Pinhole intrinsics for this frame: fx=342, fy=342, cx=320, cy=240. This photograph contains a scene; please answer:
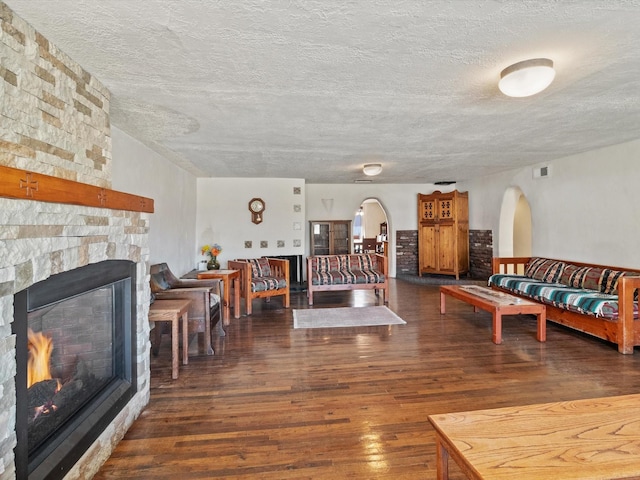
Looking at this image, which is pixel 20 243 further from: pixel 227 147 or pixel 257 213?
pixel 257 213

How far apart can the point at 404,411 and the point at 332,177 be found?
5.09 metres

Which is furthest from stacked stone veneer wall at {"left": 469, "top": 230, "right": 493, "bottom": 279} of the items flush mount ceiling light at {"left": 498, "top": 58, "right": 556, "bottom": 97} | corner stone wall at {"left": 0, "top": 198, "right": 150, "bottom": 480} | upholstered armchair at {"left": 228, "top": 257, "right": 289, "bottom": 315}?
corner stone wall at {"left": 0, "top": 198, "right": 150, "bottom": 480}

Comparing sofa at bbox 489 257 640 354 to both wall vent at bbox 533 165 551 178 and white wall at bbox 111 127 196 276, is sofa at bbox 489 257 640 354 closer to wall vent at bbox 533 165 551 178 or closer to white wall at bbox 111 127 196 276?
wall vent at bbox 533 165 551 178

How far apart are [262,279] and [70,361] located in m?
3.46

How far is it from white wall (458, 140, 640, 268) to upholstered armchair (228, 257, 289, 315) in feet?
13.7

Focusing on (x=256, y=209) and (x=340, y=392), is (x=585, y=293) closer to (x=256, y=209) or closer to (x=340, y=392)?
(x=340, y=392)

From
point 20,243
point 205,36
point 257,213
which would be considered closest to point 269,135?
point 205,36

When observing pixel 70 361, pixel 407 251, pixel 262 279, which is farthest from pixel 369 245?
pixel 70 361

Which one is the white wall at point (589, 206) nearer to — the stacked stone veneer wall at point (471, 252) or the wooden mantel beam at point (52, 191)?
the stacked stone veneer wall at point (471, 252)

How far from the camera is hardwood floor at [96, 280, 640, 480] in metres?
1.80

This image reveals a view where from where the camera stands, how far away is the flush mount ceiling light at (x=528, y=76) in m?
2.06

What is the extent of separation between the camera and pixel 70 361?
1.83 meters

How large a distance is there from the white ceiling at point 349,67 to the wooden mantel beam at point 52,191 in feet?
2.59

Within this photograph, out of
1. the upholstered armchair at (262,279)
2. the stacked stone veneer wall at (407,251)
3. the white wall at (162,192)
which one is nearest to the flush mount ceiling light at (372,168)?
the upholstered armchair at (262,279)
